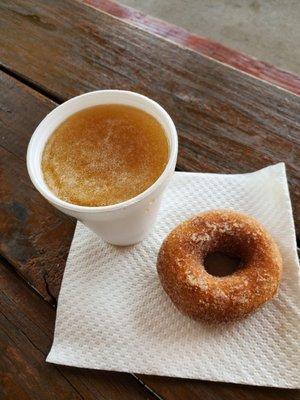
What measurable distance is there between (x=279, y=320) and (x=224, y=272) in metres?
0.11

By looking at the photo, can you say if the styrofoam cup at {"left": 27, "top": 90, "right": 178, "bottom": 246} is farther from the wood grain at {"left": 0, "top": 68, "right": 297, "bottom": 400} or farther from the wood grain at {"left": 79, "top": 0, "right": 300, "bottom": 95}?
the wood grain at {"left": 79, "top": 0, "right": 300, "bottom": 95}

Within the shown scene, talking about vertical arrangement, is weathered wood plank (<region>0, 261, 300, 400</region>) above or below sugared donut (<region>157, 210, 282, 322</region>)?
below

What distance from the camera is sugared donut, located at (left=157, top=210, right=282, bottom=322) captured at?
621mm

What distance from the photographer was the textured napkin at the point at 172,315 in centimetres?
62

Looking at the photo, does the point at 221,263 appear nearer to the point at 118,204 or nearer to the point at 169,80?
the point at 118,204

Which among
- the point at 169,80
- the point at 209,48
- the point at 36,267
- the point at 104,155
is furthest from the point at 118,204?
the point at 209,48

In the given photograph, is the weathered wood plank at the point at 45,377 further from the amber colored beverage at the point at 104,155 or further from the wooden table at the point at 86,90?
the amber colored beverage at the point at 104,155

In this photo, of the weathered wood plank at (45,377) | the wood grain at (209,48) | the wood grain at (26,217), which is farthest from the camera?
the wood grain at (209,48)

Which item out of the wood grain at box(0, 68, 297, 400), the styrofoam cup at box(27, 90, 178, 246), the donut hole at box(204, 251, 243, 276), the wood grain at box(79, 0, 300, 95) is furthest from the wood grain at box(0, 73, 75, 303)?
the wood grain at box(79, 0, 300, 95)

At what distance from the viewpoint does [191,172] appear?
82 centimetres

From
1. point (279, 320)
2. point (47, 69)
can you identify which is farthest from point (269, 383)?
point (47, 69)

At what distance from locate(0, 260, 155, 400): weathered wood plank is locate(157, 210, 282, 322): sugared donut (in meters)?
0.15

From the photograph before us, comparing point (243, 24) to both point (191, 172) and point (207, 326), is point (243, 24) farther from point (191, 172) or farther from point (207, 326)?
point (207, 326)

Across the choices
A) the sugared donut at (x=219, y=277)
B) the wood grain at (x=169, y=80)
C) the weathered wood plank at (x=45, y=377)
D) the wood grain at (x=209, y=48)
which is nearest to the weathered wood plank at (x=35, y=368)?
the weathered wood plank at (x=45, y=377)
